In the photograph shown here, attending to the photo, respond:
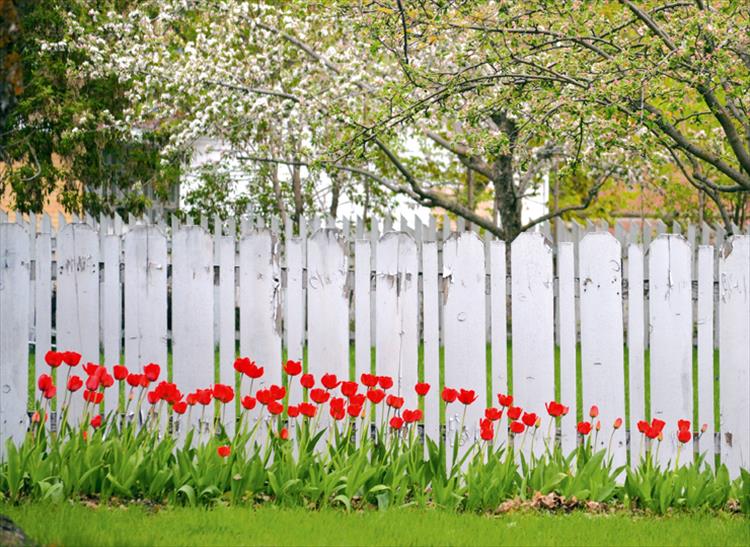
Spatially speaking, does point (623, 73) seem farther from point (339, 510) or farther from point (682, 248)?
point (339, 510)

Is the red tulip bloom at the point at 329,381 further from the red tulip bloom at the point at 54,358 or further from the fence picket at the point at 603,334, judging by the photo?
the fence picket at the point at 603,334

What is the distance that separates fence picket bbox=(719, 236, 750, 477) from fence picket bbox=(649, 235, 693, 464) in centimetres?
19

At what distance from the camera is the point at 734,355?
6152 mm

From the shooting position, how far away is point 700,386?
6211 millimetres

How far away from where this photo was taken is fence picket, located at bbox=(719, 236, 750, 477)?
20.1 feet

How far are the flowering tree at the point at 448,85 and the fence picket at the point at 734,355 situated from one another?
1.37 metres

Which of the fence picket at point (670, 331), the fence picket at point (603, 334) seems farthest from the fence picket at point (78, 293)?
the fence picket at point (670, 331)

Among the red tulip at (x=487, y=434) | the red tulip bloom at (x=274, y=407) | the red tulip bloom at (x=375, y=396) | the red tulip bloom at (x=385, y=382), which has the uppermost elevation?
the red tulip bloom at (x=385, y=382)

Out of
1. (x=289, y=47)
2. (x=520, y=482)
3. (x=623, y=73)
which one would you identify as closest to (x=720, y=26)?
(x=623, y=73)

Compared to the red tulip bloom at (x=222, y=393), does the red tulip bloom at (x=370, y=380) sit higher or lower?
higher

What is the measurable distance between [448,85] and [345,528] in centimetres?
390

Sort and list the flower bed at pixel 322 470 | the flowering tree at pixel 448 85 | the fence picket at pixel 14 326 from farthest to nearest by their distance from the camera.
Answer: the flowering tree at pixel 448 85 < the fence picket at pixel 14 326 < the flower bed at pixel 322 470

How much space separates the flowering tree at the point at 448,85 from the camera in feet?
25.8

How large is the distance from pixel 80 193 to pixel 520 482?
1323cm
